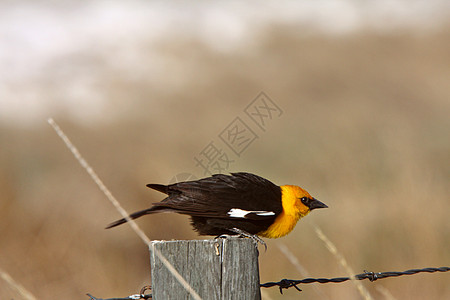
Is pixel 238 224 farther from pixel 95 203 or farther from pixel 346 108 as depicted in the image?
pixel 346 108

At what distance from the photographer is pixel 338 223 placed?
861cm

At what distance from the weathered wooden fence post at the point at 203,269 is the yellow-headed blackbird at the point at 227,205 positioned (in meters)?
0.68

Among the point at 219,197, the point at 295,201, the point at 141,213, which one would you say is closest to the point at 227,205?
the point at 219,197

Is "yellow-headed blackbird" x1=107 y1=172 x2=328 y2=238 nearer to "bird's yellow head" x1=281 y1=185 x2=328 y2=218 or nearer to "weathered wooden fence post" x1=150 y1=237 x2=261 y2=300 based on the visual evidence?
"bird's yellow head" x1=281 y1=185 x2=328 y2=218

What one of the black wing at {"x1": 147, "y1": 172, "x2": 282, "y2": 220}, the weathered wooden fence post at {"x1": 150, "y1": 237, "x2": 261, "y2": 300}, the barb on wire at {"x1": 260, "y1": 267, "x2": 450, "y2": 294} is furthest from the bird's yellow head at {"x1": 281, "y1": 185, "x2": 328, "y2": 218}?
the weathered wooden fence post at {"x1": 150, "y1": 237, "x2": 261, "y2": 300}

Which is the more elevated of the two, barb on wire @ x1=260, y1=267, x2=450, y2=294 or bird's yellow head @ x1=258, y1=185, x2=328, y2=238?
bird's yellow head @ x1=258, y1=185, x2=328, y2=238

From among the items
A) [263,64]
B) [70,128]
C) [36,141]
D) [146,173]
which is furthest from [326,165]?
[263,64]

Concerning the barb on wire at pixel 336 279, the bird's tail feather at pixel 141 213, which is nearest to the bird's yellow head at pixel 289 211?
the barb on wire at pixel 336 279

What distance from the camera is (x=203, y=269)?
2.54 m

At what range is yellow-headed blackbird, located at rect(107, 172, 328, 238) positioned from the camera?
3246mm

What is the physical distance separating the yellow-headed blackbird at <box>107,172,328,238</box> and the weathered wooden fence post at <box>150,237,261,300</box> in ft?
2.24

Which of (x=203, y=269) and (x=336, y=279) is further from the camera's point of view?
(x=336, y=279)

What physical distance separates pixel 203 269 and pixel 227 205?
0.76 m

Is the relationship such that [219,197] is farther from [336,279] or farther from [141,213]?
[336,279]
